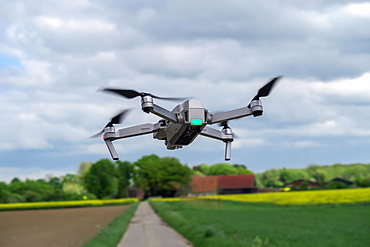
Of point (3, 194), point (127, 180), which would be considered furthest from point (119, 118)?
point (127, 180)

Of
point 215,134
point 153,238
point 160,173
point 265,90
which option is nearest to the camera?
point 265,90

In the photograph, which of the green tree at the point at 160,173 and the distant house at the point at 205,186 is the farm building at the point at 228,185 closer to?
the distant house at the point at 205,186

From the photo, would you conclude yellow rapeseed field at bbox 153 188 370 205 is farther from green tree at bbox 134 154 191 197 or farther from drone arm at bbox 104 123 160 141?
drone arm at bbox 104 123 160 141

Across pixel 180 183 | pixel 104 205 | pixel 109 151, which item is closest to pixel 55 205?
pixel 104 205

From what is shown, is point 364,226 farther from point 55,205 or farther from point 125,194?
point 125,194

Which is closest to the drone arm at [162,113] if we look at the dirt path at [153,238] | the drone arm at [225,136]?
the drone arm at [225,136]

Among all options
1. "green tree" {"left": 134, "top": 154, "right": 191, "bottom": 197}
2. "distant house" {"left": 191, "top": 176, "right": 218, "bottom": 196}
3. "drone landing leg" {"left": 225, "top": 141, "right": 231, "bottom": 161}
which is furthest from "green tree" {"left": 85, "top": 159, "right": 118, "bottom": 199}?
"drone landing leg" {"left": 225, "top": 141, "right": 231, "bottom": 161}

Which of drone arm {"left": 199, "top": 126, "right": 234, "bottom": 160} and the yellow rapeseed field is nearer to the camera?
drone arm {"left": 199, "top": 126, "right": 234, "bottom": 160}

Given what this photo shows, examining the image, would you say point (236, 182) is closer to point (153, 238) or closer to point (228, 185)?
point (228, 185)
